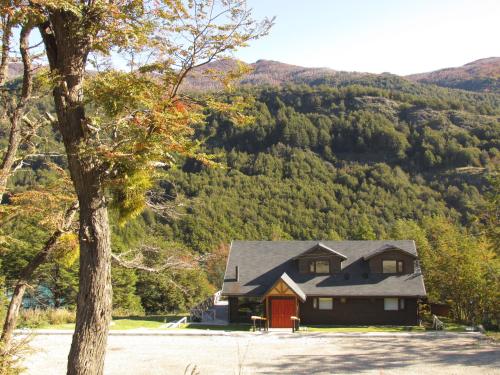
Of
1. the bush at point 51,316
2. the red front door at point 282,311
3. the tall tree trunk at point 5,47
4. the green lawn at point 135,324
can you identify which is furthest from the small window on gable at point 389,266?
the tall tree trunk at point 5,47

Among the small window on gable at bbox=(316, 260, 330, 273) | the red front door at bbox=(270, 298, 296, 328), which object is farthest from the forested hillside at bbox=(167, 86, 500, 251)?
the red front door at bbox=(270, 298, 296, 328)

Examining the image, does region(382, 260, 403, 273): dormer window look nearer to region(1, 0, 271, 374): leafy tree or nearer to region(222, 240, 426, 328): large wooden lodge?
region(222, 240, 426, 328): large wooden lodge

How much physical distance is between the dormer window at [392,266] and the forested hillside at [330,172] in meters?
16.1

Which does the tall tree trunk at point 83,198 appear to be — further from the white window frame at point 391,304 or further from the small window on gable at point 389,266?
the small window on gable at point 389,266

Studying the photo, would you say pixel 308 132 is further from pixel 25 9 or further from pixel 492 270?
pixel 25 9

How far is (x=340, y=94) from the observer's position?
132875 millimetres

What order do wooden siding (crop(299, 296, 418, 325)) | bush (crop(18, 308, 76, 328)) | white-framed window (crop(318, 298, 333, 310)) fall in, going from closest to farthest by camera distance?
1. bush (crop(18, 308, 76, 328))
2. wooden siding (crop(299, 296, 418, 325))
3. white-framed window (crop(318, 298, 333, 310))

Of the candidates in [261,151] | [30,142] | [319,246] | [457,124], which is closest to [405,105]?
[457,124]

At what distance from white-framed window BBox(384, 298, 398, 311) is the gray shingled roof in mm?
616

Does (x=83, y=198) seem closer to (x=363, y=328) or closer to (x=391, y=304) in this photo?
(x=363, y=328)

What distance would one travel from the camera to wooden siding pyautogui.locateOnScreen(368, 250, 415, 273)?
1099 inches

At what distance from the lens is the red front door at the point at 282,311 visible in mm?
25906

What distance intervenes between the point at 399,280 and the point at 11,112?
23.6 meters

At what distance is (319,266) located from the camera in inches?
1121
